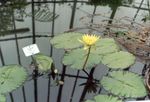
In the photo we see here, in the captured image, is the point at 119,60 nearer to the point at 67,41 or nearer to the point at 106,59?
the point at 106,59

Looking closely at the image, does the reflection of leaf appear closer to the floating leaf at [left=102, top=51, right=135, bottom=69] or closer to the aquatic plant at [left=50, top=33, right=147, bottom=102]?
the aquatic plant at [left=50, top=33, right=147, bottom=102]

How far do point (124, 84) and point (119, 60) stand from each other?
17 centimetres

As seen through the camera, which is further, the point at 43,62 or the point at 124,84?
the point at 43,62

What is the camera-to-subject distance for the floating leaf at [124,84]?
1.62 m

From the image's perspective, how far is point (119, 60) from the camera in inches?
70.4

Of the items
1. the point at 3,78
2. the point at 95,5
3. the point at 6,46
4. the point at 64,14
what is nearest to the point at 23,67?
the point at 3,78

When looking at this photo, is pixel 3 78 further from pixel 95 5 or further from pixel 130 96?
pixel 95 5

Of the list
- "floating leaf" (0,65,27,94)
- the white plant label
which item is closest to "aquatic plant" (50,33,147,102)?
the white plant label

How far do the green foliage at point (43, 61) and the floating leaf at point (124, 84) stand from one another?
12.3 inches

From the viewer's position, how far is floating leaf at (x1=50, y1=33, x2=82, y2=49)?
1870 millimetres

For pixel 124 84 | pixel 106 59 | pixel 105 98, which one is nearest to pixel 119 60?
pixel 106 59

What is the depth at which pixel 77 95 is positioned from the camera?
1654 millimetres

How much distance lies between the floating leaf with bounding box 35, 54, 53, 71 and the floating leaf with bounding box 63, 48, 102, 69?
9 centimetres

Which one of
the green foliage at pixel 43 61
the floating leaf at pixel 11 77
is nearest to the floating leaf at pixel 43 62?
the green foliage at pixel 43 61
